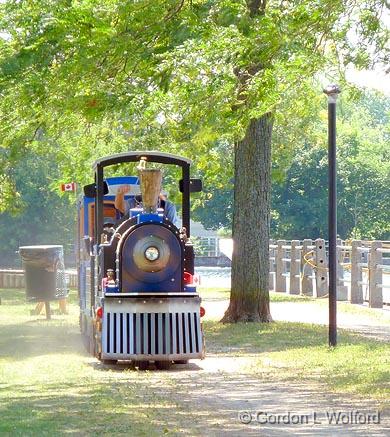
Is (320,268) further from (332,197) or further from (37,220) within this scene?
(37,220)

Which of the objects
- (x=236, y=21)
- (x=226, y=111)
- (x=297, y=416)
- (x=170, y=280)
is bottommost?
(x=297, y=416)

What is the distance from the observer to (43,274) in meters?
27.5

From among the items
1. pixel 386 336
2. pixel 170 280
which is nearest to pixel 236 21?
pixel 170 280

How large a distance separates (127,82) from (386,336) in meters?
5.58

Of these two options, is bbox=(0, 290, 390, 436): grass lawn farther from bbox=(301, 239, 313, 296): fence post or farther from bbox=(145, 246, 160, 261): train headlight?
bbox=(301, 239, 313, 296): fence post

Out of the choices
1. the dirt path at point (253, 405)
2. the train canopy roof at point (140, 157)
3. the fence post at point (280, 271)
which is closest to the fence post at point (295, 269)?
the fence post at point (280, 271)

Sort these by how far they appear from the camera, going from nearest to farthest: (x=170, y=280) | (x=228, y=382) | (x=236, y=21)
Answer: (x=228, y=382), (x=170, y=280), (x=236, y=21)

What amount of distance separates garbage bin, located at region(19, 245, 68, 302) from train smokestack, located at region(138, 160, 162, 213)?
11.2 metres

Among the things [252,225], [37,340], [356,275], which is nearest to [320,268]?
Result: [356,275]

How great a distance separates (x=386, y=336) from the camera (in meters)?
20.4

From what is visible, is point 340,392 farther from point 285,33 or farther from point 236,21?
point 236,21

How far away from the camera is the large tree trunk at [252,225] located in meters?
22.3

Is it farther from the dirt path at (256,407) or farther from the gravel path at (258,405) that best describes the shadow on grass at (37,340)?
the dirt path at (256,407)

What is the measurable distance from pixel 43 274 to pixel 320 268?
7115 mm
